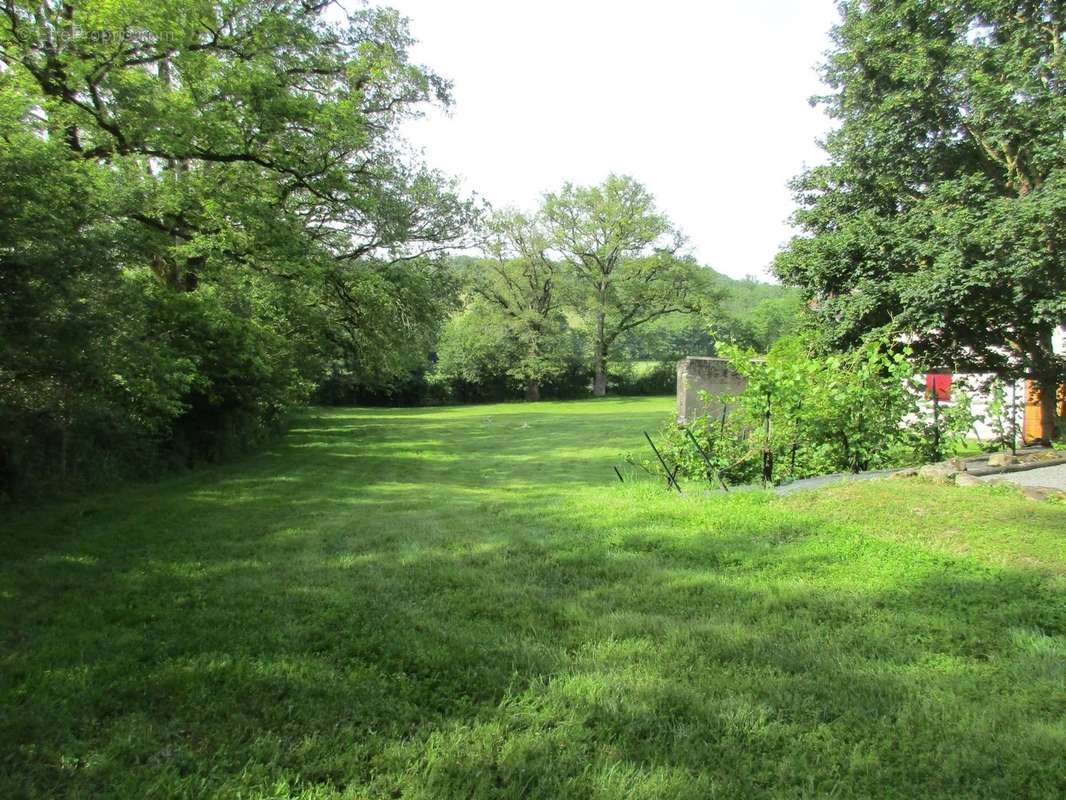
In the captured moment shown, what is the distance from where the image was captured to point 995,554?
14.0 ft

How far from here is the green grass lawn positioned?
2.21 m

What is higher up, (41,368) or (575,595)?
(41,368)

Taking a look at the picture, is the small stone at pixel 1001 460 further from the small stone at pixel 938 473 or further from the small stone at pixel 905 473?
the small stone at pixel 905 473

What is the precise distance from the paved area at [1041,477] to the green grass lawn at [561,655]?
141 centimetres

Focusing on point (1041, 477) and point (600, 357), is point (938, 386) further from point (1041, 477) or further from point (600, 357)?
point (600, 357)

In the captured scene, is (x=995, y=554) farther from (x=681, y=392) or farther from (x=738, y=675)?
(x=681, y=392)

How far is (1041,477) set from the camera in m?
7.07

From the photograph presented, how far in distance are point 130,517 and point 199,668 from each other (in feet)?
16.3

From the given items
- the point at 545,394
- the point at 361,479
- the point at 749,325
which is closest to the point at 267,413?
the point at 361,479

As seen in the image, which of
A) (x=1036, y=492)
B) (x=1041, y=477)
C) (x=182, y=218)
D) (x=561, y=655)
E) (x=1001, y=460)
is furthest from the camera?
(x=182, y=218)

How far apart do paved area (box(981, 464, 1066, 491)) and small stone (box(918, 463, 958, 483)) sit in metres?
0.32

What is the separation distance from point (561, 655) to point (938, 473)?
17.1 ft

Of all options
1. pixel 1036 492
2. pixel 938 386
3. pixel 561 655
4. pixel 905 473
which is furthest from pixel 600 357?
pixel 561 655

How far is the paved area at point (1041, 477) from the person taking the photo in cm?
663
